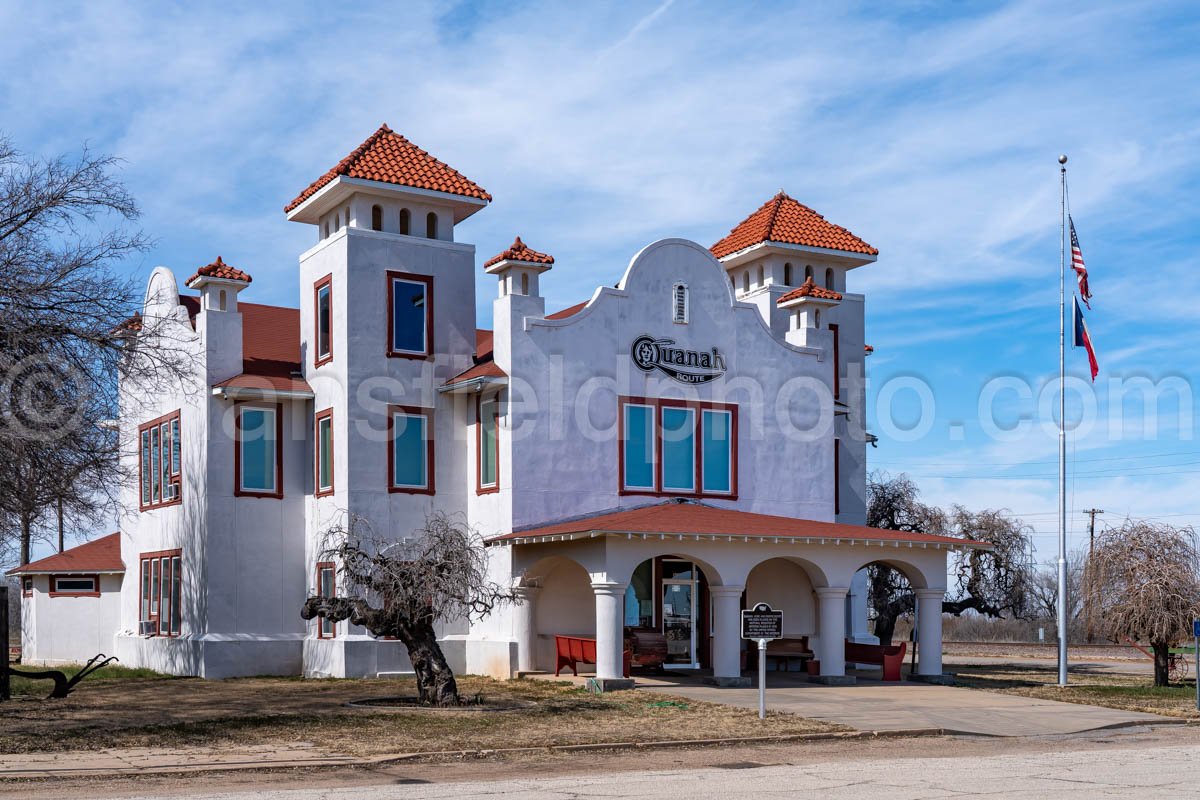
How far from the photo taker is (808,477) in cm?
3278

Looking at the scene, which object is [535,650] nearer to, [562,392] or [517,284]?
[562,392]

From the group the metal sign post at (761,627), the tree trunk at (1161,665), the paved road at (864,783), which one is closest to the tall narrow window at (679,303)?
the metal sign post at (761,627)

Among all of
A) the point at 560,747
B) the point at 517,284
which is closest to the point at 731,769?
the point at 560,747

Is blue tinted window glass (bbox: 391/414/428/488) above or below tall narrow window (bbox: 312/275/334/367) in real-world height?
below

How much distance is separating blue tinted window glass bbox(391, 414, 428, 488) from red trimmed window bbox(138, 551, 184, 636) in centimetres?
549

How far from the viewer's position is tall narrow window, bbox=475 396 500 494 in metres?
29.7

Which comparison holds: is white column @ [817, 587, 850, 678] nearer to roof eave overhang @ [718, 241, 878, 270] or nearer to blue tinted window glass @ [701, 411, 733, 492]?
blue tinted window glass @ [701, 411, 733, 492]

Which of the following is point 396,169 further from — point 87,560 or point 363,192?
point 87,560

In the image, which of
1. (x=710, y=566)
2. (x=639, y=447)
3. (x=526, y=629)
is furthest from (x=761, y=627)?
(x=639, y=447)

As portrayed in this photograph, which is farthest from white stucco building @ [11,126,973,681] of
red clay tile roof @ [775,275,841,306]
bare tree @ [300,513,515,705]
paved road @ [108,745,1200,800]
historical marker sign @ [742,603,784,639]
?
paved road @ [108,745,1200,800]

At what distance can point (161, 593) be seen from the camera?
3238 cm

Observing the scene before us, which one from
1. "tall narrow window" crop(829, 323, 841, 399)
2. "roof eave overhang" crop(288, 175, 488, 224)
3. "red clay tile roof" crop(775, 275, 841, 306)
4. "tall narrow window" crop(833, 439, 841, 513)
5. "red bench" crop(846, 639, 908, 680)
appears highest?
"roof eave overhang" crop(288, 175, 488, 224)

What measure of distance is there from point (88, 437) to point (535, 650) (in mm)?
10744

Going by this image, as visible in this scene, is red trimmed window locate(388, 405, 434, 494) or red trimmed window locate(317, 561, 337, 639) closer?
red trimmed window locate(317, 561, 337, 639)
